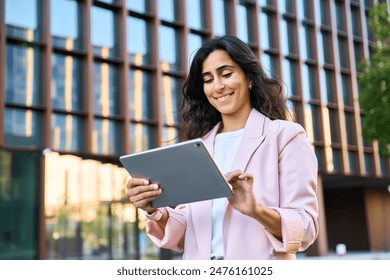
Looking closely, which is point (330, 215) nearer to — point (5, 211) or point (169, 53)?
point (169, 53)

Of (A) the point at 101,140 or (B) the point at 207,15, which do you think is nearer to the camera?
(A) the point at 101,140

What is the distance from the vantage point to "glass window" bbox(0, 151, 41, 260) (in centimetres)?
1797

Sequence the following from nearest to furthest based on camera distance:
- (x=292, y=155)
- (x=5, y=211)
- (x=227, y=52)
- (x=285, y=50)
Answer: (x=292, y=155) < (x=227, y=52) < (x=5, y=211) < (x=285, y=50)

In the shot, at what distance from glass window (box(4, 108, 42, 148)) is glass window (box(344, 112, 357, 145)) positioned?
1603 cm

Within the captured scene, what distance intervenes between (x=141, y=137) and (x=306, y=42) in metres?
11.1

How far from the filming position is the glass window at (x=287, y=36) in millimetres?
A: 27125

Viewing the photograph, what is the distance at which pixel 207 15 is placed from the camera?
2373cm

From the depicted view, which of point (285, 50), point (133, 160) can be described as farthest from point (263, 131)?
point (285, 50)

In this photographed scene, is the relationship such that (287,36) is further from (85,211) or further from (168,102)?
(85,211)

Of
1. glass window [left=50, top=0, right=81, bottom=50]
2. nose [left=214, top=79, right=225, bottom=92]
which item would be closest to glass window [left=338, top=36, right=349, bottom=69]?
glass window [left=50, top=0, right=81, bottom=50]

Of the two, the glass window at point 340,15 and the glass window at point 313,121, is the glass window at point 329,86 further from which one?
the glass window at point 340,15

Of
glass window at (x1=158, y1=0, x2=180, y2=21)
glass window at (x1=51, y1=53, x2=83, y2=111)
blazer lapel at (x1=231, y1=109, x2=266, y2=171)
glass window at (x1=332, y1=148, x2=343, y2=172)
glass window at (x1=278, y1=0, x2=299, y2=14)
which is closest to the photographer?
blazer lapel at (x1=231, y1=109, x2=266, y2=171)

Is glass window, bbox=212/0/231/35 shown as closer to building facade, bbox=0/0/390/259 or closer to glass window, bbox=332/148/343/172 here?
building facade, bbox=0/0/390/259

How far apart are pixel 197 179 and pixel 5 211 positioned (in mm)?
17109
